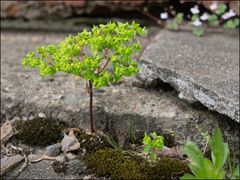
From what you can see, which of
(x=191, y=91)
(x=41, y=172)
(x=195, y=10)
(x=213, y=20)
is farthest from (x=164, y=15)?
(x=41, y=172)

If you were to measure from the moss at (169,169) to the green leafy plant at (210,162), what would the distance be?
402mm

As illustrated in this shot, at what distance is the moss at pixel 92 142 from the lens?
2371 mm

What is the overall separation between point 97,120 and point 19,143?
394mm

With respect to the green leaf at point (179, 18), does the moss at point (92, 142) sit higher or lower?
lower

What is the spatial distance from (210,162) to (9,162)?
0.98 m

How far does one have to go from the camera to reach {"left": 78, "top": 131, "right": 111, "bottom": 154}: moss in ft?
7.78

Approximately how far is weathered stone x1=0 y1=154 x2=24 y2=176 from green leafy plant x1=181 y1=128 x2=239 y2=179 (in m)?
0.87

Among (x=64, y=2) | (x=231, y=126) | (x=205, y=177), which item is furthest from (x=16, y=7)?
A: (x=205, y=177)

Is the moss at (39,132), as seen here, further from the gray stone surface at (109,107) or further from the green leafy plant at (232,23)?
the green leafy plant at (232,23)

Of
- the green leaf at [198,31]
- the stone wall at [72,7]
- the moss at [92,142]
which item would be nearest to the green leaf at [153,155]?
the moss at [92,142]

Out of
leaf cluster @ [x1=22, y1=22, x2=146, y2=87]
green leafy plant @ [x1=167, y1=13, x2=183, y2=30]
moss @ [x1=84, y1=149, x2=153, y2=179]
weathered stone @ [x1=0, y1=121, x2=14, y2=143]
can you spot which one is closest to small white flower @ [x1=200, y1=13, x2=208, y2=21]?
green leafy plant @ [x1=167, y1=13, x2=183, y2=30]

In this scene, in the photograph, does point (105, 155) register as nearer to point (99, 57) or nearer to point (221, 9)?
point (99, 57)

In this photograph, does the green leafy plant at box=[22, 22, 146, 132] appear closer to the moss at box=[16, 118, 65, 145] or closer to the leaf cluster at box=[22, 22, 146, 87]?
the leaf cluster at box=[22, 22, 146, 87]

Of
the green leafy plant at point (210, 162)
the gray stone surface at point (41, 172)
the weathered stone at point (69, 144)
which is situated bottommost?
the gray stone surface at point (41, 172)
